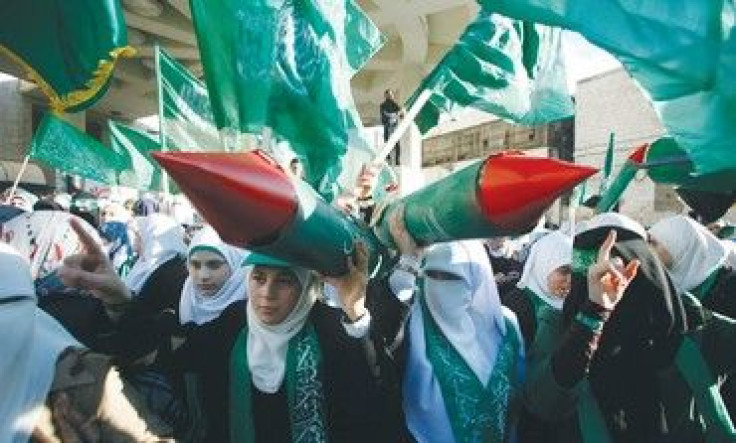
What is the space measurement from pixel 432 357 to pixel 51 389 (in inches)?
46.0

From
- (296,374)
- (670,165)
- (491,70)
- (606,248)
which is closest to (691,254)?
(670,165)

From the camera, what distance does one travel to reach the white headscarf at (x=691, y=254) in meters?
2.65

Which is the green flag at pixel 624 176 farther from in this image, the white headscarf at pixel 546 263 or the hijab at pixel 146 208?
the hijab at pixel 146 208

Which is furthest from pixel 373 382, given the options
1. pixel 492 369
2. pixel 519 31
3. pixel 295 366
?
pixel 519 31

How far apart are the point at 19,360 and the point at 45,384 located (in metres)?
0.08

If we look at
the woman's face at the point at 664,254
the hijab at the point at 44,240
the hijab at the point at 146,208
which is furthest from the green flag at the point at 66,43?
the hijab at the point at 146,208

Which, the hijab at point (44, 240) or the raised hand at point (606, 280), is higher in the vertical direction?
the hijab at point (44, 240)

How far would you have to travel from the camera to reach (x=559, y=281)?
2.94 m

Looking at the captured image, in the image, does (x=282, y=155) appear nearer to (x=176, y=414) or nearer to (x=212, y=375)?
(x=212, y=375)

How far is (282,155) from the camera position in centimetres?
275

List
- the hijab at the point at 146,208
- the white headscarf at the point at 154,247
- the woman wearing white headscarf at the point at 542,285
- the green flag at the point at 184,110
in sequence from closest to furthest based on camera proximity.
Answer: the woman wearing white headscarf at the point at 542,285 → the white headscarf at the point at 154,247 → the green flag at the point at 184,110 → the hijab at the point at 146,208

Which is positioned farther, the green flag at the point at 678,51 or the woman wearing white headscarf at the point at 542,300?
the woman wearing white headscarf at the point at 542,300

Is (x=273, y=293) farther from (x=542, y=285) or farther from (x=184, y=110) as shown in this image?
(x=184, y=110)

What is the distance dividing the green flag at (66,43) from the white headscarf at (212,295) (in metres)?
0.78
